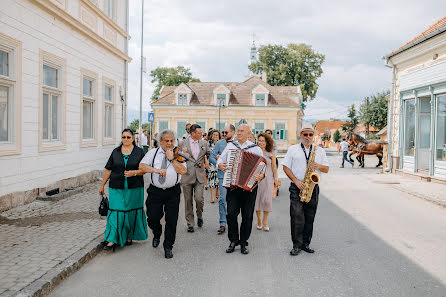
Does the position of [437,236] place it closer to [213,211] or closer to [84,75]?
[213,211]

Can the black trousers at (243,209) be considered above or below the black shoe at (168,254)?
above

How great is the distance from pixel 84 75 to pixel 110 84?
93.7 inches

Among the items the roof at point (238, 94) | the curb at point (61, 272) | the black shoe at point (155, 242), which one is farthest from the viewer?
the roof at point (238, 94)

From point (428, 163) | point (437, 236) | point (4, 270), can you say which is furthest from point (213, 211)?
point (428, 163)

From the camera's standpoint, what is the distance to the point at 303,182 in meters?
5.95

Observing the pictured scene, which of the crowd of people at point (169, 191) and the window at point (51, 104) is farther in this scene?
the window at point (51, 104)

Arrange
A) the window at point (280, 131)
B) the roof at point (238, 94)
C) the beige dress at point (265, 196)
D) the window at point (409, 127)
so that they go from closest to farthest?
the beige dress at point (265, 196), the window at point (409, 127), the window at point (280, 131), the roof at point (238, 94)

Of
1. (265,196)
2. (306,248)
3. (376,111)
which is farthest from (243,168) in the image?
(376,111)

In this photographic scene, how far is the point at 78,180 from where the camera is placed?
37.9ft

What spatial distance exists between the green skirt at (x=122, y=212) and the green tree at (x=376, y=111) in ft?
159

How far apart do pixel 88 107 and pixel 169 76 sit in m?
49.9

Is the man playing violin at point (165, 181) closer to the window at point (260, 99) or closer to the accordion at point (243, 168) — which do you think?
the accordion at point (243, 168)

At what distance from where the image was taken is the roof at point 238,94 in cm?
4678

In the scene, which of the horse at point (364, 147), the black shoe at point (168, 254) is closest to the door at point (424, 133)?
the horse at point (364, 147)
